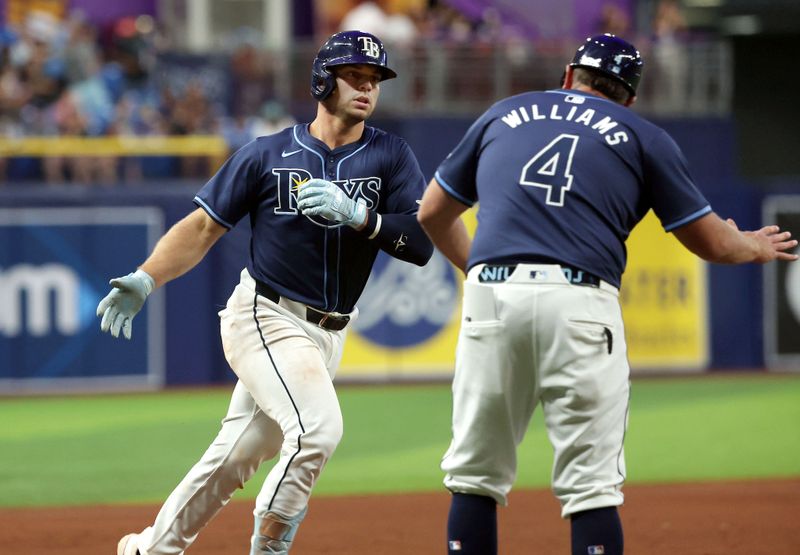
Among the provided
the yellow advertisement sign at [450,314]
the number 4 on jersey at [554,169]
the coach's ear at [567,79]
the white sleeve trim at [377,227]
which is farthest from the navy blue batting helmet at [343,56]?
the yellow advertisement sign at [450,314]

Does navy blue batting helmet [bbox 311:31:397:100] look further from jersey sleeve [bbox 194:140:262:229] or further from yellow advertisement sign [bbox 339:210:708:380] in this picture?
yellow advertisement sign [bbox 339:210:708:380]

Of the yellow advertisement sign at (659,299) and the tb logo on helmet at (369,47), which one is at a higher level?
the tb logo on helmet at (369,47)

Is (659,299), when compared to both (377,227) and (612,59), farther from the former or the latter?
(612,59)

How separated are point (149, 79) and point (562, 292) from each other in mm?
13082

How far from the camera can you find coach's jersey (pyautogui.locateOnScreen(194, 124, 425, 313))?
5.00 metres

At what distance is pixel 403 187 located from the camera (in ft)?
17.0

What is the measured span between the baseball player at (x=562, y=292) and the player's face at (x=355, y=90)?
3.11ft

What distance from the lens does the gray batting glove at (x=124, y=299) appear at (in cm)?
493

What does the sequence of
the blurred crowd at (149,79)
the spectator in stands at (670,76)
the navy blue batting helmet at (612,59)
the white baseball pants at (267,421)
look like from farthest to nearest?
the spectator in stands at (670,76) → the blurred crowd at (149,79) → the white baseball pants at (267,421) → the navy blue batting helmet at (612,59)

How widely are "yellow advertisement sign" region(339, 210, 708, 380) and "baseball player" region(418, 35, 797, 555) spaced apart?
9.00 m

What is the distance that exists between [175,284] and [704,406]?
5.47 metres

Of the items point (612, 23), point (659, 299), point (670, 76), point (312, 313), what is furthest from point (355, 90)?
point (612, 23)

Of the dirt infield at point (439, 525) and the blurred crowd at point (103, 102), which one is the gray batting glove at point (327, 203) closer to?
the dirt infield at point (439, 525)

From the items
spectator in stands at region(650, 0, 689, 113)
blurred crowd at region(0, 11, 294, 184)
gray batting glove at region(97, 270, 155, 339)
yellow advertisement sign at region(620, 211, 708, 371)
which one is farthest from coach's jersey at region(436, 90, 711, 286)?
spectator in stands at region(650, 0, 689, 113)
